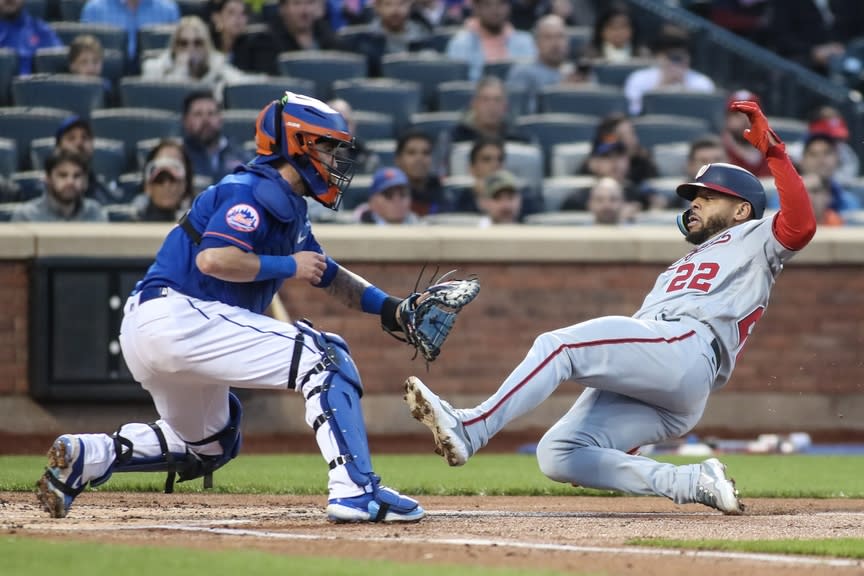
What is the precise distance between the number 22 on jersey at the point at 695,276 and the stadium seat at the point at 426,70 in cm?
714

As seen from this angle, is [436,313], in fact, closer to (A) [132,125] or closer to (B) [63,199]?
(B) [63,199]

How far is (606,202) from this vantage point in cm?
1198

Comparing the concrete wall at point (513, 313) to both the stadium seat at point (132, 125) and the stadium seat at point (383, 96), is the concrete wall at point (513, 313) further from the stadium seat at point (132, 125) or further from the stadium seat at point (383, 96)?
the stadium seat at point (383, 96)

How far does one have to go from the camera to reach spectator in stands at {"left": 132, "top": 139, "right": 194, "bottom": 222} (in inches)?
428

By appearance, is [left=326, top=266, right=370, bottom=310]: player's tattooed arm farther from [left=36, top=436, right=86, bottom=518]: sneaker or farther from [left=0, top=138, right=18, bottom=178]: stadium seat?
[left=0, top=138, right=18, bottom=178]: stadium seat

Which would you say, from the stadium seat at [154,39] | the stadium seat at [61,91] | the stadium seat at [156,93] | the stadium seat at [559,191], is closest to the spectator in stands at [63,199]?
the stadium seat at [61,91]

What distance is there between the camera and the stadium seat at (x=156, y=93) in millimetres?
12344

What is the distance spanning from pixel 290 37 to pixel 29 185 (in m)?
3.03

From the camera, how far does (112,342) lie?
10984 mm

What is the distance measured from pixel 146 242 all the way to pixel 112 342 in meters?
0.78

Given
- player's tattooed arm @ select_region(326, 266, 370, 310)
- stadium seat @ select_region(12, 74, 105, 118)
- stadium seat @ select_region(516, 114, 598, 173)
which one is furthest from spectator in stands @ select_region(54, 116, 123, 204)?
player's tattooed arm @ select_region(326, 266, 370, 310)

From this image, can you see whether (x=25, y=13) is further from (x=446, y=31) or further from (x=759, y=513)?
(x=759, y=513)

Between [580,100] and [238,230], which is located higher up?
[238,230]

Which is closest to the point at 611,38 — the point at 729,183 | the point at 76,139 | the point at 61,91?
the point at 61,91
